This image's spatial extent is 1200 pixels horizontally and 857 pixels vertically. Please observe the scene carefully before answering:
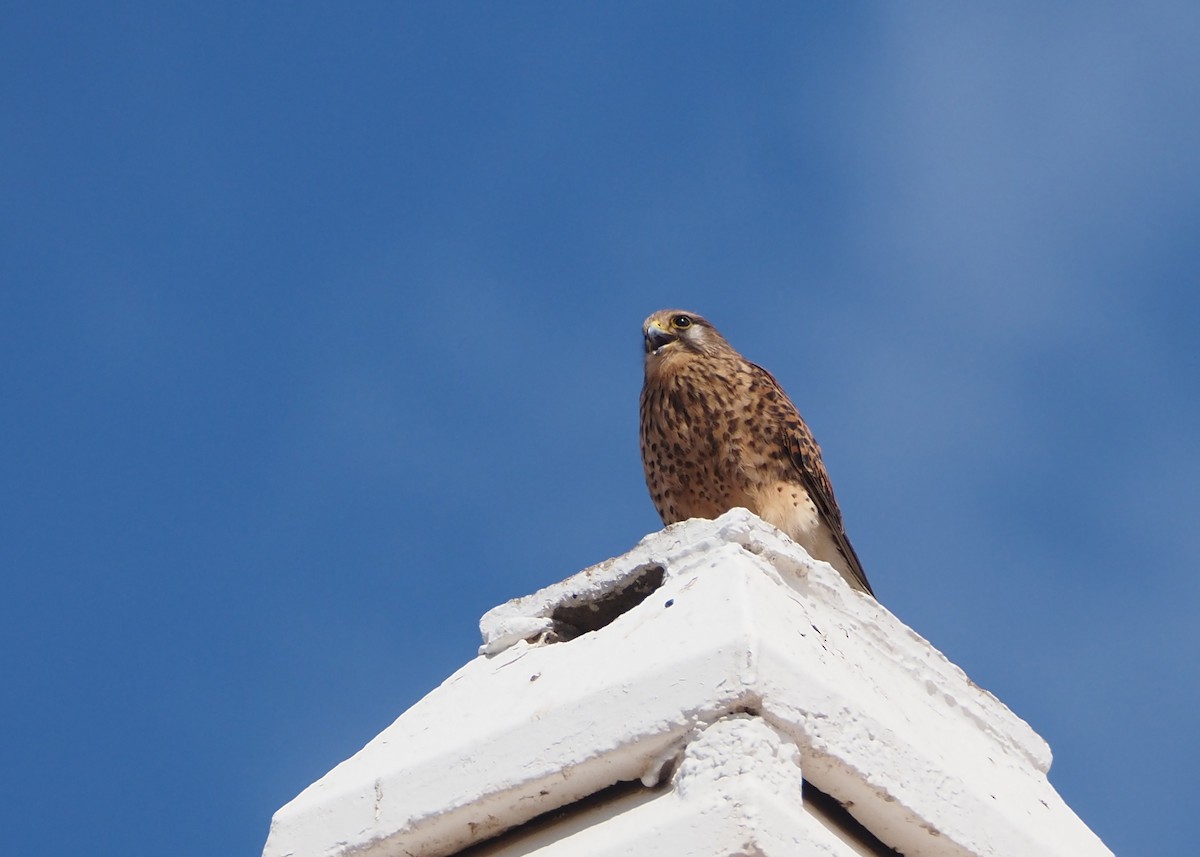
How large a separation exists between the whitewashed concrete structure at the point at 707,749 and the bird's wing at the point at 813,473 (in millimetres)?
2425

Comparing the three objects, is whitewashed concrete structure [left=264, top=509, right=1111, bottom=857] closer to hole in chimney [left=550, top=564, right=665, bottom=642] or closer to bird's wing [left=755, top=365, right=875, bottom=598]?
hole in chimney [left=550, top=564, right=665, bottom=642]

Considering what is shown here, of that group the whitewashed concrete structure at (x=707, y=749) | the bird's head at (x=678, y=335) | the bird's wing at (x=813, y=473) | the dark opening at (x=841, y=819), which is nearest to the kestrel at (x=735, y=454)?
the bird's wing at (x=813, y=473)

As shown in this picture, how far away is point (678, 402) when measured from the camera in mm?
5027

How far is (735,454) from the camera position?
15.9 feet

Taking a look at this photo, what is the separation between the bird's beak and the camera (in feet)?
19.0

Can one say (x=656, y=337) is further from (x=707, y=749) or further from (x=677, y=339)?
(x=707, y=749)

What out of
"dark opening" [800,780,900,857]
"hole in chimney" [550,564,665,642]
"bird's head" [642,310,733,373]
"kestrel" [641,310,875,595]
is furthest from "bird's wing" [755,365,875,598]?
"dark opening" [800,780,900,857]

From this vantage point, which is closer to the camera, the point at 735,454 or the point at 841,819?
the point at 841,819

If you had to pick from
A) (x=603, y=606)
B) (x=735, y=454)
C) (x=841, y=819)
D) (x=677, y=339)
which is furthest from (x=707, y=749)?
(x=677, y=339)

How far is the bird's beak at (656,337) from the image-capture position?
5.80 meters

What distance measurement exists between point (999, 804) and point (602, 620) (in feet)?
2.45

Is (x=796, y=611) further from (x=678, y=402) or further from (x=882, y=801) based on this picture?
(x=678, y=402)

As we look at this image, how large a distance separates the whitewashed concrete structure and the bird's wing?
7.96 ft

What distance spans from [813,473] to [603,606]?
2472 mm
